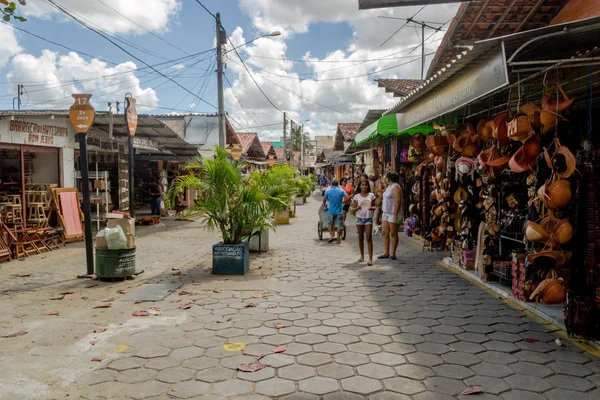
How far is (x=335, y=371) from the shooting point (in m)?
3.77

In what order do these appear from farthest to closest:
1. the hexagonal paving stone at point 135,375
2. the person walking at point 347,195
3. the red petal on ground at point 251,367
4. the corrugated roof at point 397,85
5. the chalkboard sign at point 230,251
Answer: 1. the corrugated roof at point 397,85
2. the person walking at point 347,195
3. the chalkboard sign at point 230,251
4. the red petal on ground at point 251,367
5. the hexagonal paving stone at point 135,375

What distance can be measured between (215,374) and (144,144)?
12416 mm

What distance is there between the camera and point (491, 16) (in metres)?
6.80

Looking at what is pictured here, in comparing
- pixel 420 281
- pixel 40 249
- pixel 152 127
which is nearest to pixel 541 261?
pixel 420 281

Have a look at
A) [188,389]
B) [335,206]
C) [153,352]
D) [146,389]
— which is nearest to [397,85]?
[335,206]

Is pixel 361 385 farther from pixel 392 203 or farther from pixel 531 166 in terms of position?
pixel 392 203

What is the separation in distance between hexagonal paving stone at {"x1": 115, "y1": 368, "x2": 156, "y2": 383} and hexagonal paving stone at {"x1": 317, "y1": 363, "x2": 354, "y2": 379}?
143 cm

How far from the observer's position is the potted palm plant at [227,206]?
7.65 metres

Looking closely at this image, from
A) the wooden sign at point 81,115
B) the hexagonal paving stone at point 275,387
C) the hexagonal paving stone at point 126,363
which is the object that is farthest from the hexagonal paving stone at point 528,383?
the wooden sign at point 81,115

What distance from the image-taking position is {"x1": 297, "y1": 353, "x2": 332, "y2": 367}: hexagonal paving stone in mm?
3938

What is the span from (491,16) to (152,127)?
35.7 feet

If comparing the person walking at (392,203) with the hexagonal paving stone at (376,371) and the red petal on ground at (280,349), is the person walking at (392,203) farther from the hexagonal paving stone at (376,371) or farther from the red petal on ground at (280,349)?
the hexagonal paving stone at (376,371)

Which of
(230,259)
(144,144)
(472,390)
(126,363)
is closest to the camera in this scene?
(472,390)

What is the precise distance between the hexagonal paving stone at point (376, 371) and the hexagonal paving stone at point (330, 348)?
40cm
